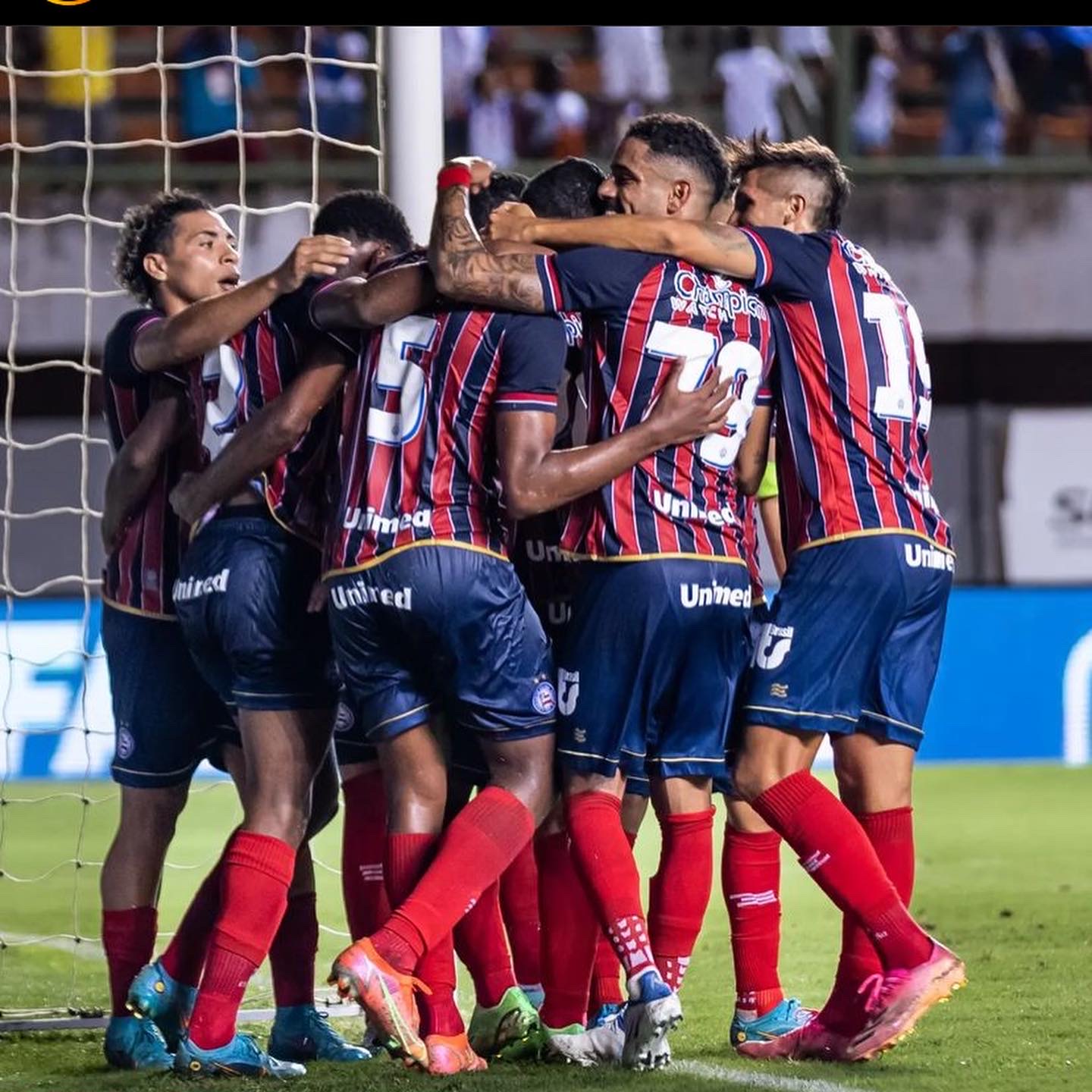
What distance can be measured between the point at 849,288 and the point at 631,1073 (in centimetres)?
182

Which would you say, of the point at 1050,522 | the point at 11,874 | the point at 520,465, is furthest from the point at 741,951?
the point at 1050,522

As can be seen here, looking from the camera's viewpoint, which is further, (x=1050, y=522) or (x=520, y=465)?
(x=1050, y=522)

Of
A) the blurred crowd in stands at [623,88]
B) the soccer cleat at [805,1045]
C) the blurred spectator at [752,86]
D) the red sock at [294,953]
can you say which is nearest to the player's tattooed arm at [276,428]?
the red sock at [294,953]

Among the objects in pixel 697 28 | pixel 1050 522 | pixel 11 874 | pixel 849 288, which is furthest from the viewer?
pixel 697 28

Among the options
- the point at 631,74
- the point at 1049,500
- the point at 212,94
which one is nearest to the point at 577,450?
the point at 1049,500

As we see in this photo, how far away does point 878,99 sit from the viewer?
16.1 metres

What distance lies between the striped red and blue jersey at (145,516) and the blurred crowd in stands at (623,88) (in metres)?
10.7

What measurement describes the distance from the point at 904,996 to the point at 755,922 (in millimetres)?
543

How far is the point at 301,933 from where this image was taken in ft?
15.1

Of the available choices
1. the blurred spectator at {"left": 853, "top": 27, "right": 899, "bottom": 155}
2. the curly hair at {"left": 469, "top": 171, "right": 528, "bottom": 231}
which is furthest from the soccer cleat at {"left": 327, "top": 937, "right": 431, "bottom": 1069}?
the blurred spectator at {"left": 853, "top": 27, "right": 899, "bottom": 155}

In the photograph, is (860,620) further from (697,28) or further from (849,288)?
(697,28)

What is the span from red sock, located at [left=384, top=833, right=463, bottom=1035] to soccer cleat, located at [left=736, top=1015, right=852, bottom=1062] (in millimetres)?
697

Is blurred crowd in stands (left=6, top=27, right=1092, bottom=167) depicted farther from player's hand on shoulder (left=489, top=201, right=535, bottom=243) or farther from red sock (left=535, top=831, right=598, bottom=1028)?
red sock (left=535, top=831, right=598, bottom=1028)

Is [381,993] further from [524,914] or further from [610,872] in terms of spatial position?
[524,914]
